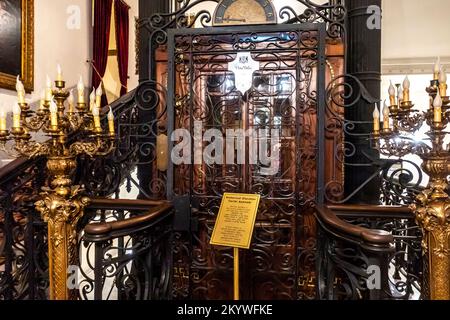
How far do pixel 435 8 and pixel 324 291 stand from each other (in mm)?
5120

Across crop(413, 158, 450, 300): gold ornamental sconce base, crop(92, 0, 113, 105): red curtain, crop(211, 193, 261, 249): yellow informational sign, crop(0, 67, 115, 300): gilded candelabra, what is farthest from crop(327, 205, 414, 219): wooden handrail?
crop(92, 0, 113, 105): red curtain

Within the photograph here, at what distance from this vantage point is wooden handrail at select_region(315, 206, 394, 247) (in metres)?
1.51

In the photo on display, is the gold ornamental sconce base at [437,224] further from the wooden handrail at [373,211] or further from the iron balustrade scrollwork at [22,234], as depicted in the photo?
the iron balustrade scrollwork at [22,234]

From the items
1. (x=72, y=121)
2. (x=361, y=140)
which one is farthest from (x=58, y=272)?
(x=361, y=140)

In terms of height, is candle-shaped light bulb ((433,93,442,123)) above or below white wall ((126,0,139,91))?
below

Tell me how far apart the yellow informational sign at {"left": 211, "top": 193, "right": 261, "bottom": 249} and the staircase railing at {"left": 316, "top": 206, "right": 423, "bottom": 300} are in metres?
0.43

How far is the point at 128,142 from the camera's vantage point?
9.65ft

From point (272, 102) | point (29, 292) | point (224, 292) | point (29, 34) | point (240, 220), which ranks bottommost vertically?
point (224, 292)

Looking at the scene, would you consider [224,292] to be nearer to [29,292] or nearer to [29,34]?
[29,292]

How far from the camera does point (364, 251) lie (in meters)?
1.59

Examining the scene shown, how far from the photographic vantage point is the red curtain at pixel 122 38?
5.45 meters

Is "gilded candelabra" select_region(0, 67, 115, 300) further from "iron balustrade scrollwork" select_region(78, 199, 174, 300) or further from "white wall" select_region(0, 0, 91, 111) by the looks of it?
"white wall" select_region(0, 0, 91, 111)

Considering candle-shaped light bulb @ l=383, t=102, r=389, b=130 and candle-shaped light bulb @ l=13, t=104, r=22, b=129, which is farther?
candle-shaped light bulb @ l=383, t=102, r=389, b=130

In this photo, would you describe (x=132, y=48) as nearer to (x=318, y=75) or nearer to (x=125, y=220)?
(x=318, y=75)
